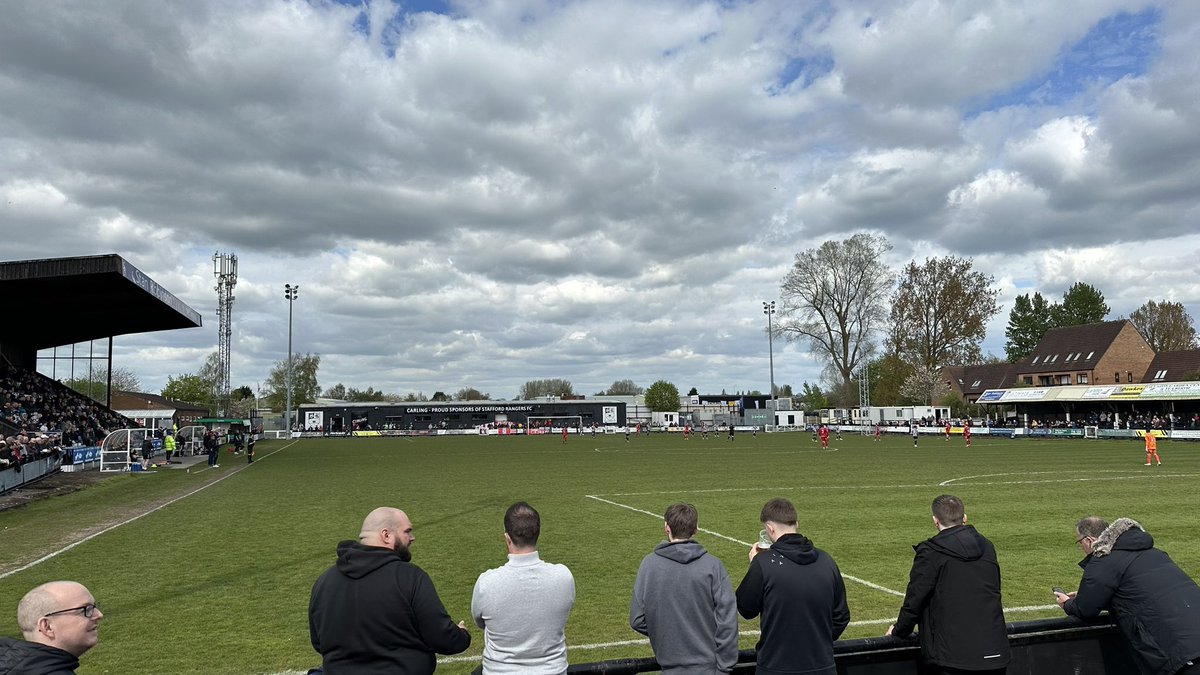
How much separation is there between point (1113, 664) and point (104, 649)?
840cm

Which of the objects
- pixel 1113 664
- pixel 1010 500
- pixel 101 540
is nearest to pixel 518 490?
pixel 101 540

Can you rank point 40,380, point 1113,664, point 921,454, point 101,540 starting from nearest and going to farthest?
point 1113,664
point 101,540
point 921,454
point 40,380

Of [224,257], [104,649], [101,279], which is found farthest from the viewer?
[224,257]

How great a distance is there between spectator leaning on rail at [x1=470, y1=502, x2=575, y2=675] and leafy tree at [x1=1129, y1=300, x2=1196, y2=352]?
101m

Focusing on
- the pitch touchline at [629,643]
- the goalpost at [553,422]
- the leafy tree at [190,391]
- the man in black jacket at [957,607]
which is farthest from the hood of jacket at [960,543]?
the leafy tree at [190,391]

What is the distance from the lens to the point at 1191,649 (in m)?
4.35

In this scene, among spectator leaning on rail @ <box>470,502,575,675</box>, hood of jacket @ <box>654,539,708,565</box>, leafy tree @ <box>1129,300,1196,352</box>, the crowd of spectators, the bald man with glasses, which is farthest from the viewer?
leafy tree @ <box>1129,300,1196,352</box>

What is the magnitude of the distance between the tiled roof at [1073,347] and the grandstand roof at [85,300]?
237 ft

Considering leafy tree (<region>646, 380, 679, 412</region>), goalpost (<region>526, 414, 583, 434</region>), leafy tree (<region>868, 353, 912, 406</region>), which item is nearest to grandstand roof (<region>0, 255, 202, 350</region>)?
leafy tree (<region>868, 353, 912, 406</region>)

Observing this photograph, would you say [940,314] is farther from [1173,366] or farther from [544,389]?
[544,389]

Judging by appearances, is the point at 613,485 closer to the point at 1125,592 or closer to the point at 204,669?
the point at 204,669

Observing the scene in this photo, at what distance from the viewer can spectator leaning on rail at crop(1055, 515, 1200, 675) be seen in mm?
4414

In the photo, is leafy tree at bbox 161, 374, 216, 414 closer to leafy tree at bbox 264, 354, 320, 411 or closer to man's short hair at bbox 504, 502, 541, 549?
leafy tree at bbox 264, 354, 320, 411

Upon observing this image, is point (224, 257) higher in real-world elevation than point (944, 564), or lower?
higher
